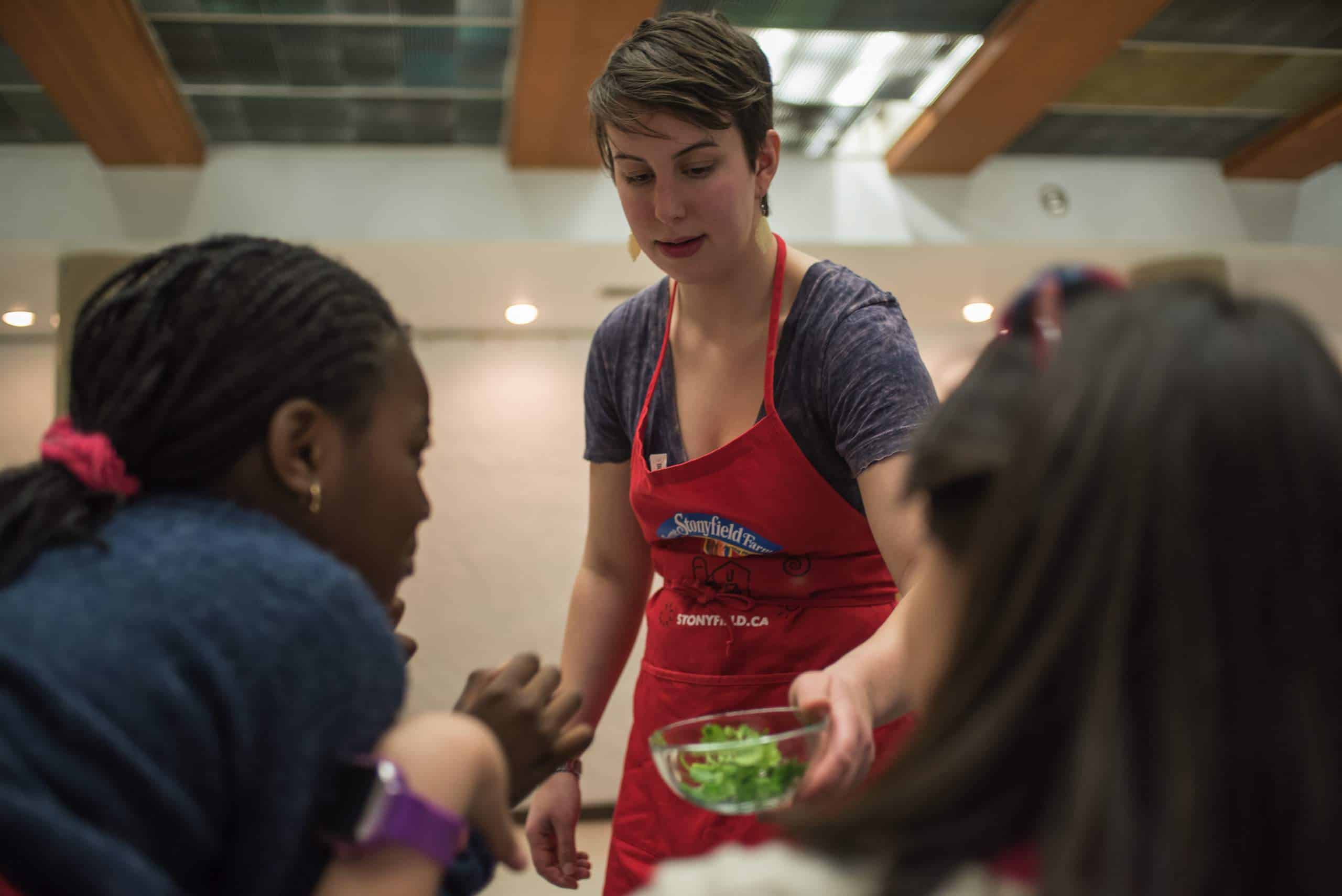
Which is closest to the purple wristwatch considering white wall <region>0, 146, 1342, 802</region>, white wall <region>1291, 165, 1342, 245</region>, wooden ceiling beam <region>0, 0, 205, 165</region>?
white wall <region>0, 146, 1342, 802</region>

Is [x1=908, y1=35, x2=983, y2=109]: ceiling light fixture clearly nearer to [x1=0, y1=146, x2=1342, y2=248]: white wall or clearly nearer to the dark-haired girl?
[x1=0, y1=146, x2=1342, y2=248]: white wall

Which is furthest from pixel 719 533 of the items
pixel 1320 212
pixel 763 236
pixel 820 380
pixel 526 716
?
pixel 1320 212

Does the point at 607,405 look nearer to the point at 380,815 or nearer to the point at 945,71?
the point at 380,815

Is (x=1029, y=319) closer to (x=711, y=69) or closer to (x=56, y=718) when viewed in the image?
(x=56, y=718)

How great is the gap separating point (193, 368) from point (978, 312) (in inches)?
208

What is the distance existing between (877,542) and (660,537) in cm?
34

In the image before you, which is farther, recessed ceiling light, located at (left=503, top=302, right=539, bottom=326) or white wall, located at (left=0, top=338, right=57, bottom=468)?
white wall, located at (left=0, top=338, right=57, bottom=468)

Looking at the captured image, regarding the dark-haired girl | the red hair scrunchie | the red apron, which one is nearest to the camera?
the dark-haired girl

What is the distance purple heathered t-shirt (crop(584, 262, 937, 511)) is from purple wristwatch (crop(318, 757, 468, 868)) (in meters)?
0.74

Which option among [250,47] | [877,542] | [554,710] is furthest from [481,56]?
[554,710]

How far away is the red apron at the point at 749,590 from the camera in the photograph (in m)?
1.44

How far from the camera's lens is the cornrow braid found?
2.81 feet

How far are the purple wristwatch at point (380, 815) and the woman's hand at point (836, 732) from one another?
36 cm

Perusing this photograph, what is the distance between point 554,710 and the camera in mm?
922
